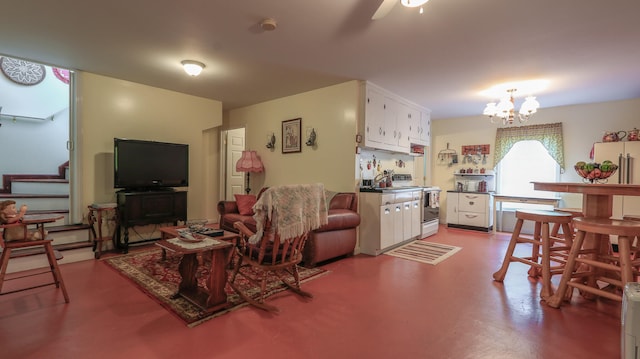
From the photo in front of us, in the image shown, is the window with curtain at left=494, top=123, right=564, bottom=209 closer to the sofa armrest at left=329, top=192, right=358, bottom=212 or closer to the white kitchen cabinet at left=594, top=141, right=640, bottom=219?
the white kitchen cabinet at left=594, top=141, right=640, bottom=219

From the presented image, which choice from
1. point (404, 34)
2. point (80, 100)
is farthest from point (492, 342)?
point (80, 100)

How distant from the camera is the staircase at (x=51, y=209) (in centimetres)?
338

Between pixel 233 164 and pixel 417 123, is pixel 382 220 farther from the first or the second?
pixel 233 164

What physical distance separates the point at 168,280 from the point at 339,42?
2923 millimetres

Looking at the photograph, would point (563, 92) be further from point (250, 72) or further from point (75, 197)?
point (75, 197)

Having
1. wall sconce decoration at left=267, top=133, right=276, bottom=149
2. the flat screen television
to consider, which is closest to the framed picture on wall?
wall sconce decoration at left=267, top=133, right=276, bottom=149

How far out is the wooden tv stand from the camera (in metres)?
3.99

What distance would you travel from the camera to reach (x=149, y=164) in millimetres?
4309

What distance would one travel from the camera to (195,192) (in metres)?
5.25

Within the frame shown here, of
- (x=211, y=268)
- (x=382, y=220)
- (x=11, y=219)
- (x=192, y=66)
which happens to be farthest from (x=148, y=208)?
(x=382, y=220)

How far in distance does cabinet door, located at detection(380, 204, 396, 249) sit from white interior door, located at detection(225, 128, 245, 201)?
3.33 m

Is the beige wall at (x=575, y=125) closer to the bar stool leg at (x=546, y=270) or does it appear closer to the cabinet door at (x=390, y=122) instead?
the cabinet door at (x=390, y=122)

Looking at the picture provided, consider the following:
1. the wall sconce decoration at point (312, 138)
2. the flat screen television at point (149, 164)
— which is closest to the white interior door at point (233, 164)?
the flat screen television at point (149, 164)

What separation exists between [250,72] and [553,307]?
4.05 m
